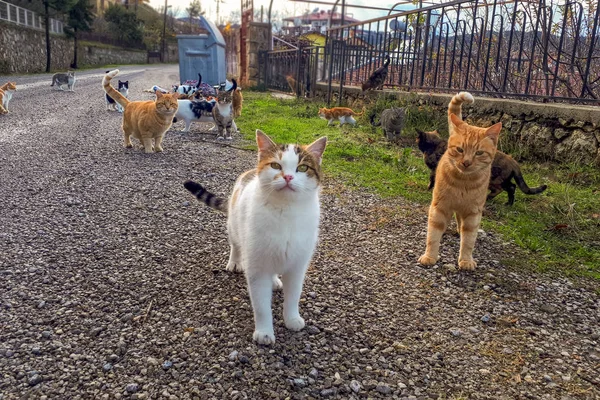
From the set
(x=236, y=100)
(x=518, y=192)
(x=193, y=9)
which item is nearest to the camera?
(x=518, y=192)

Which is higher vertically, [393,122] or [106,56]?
[106,56]

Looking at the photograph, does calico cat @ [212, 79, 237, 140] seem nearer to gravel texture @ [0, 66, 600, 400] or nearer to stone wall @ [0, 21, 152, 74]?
gravel texture @ [0, 66, 600, 400]

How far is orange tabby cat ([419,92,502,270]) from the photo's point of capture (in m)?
3.00

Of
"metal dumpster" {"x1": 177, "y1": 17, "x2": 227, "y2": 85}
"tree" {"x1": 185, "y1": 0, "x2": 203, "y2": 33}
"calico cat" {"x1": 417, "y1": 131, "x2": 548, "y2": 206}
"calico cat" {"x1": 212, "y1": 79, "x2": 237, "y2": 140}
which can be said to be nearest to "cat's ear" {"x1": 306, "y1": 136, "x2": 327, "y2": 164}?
"calico cat" {"x1": 417, "y1": 131, "x2": 548, "y2": 206}

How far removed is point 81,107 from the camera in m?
11.2

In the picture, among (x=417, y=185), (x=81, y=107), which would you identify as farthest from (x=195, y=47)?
(x=417, y=185)

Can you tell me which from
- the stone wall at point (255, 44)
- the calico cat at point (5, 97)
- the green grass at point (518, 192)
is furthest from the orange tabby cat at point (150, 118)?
the stone wall at point (255, 44)

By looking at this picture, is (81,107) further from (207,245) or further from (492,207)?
(492,207)

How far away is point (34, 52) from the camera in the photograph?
26688mm

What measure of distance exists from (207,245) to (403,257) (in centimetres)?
153

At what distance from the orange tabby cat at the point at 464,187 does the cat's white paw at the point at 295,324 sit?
125 centimetres

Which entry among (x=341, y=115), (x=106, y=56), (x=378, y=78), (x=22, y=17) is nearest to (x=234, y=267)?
(x=341, y=115)

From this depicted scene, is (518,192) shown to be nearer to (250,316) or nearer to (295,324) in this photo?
(295,324)

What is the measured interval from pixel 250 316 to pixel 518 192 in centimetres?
358
